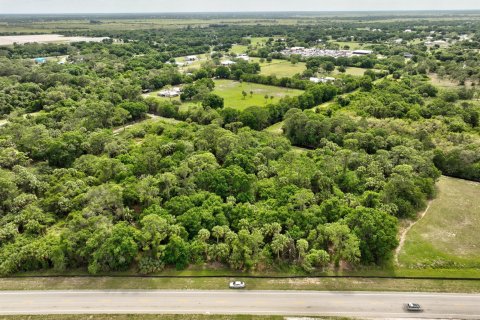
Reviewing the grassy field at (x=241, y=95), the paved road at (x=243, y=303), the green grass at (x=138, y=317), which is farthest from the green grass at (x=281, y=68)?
the green grass at (x=138, y=317)

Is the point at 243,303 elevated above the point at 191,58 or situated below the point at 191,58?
below

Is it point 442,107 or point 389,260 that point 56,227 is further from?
point 442,107

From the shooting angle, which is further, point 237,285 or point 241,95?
point 241,95

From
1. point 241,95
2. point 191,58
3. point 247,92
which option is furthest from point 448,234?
point 191,58

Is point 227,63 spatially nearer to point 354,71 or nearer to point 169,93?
point 169,93

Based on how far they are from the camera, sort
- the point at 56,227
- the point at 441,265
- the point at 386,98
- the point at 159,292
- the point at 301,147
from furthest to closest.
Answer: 1. the point at 386,98
2. the point at 301,147
3. the point at 56,227
4. the point at 441,265
5. the point at 159,292

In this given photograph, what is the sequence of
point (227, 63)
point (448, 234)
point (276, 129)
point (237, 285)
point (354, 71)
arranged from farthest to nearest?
point (227, 63)
point (354, 71)
point (276, 129)
point (448, 234)
point (237, 285)

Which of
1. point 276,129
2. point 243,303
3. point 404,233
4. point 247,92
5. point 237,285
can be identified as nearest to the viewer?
point 243,303

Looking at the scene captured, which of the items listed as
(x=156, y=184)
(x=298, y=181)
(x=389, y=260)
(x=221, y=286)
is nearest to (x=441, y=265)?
(x=389, y=260)
